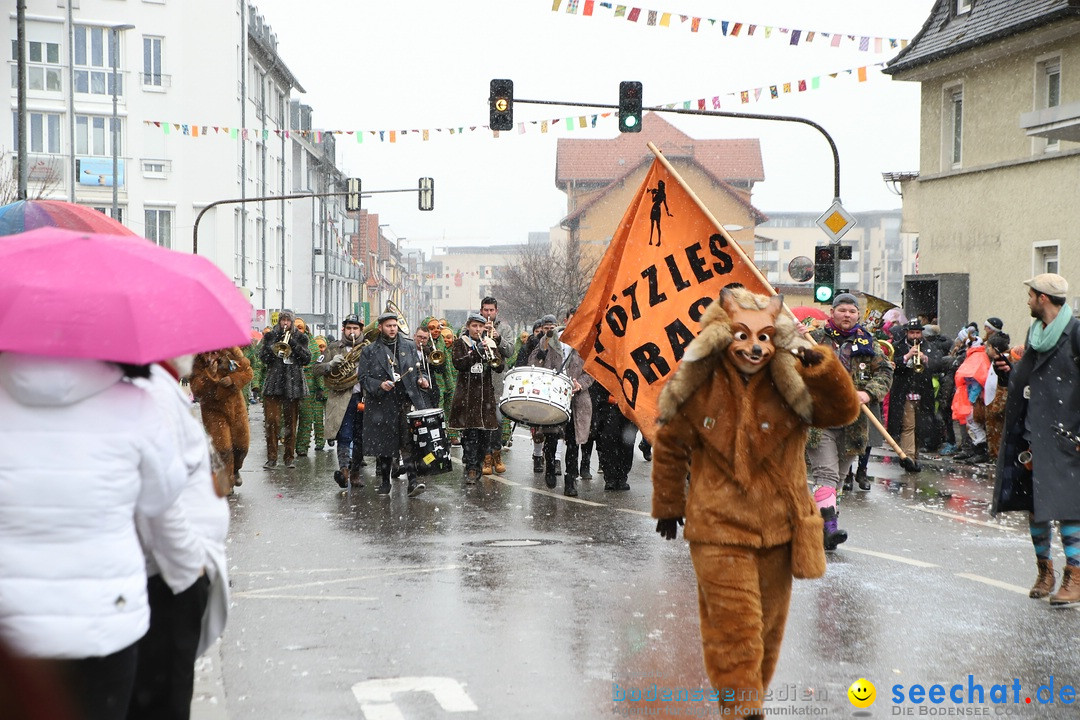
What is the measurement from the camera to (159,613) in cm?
411

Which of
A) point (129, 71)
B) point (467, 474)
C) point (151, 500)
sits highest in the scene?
point (129, 71)

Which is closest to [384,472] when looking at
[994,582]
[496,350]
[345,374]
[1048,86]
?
[496,350]

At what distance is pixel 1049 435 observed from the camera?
8.12 m

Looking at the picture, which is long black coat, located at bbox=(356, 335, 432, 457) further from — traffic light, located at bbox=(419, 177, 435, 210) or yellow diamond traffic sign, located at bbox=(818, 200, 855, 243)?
traffic light, located at bbox=(419, 177, 435, 210)

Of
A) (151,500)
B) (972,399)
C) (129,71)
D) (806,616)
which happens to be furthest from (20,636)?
(129,71)

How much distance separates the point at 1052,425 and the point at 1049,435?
2.5 inches

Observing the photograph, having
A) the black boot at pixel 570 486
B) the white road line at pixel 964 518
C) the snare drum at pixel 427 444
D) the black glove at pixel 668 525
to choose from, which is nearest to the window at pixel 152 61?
the snare drum at pixel 427 444

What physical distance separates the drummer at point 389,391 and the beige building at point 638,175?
63.7 meters

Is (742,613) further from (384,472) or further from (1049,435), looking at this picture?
(384,472)

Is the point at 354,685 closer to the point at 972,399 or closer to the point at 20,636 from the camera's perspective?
the point at 20,636

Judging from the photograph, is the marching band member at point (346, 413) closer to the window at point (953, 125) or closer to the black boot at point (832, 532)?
the black boot at point (832, 532)

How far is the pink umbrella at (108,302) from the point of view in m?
3.55

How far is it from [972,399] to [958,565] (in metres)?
8.69

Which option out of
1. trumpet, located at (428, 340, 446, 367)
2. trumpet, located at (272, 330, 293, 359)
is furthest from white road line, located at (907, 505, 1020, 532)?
trumpet, located at (272, 330, 293, 359)
